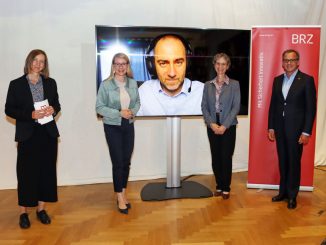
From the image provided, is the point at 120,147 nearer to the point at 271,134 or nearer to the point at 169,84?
the point at 169,84

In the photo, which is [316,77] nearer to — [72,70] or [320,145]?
[320,145]

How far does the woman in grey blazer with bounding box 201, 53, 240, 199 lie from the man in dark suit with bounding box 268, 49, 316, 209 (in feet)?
1.43

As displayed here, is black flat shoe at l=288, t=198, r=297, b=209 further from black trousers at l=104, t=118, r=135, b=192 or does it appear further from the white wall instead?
black trousers at l=104, t=118, r=135, b=192

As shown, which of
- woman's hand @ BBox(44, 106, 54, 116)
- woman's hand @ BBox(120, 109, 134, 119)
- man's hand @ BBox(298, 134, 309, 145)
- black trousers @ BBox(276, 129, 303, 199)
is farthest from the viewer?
black trousers @ BBox(276, 129, 303, 199)

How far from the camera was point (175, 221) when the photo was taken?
11.0 feet

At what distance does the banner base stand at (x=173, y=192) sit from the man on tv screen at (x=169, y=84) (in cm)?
89

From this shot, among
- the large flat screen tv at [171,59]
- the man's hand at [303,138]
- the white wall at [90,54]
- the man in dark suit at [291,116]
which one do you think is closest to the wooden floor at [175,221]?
the man in dark suit at [291,116]

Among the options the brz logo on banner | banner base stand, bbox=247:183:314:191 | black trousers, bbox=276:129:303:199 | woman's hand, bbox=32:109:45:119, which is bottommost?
banner base stand, bbox=247:183:314:191

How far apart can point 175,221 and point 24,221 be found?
1347mm

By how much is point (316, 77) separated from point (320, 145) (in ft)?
5.91

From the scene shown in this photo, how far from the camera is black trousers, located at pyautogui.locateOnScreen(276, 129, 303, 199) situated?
3.74 metres

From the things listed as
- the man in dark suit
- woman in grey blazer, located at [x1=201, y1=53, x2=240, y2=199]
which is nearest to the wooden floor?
the man in dark suit

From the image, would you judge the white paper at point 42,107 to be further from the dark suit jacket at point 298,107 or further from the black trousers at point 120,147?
the dark suit jacket at point 298,107

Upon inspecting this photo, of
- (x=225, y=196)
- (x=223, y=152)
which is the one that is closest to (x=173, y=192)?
(x=225, y=196)
